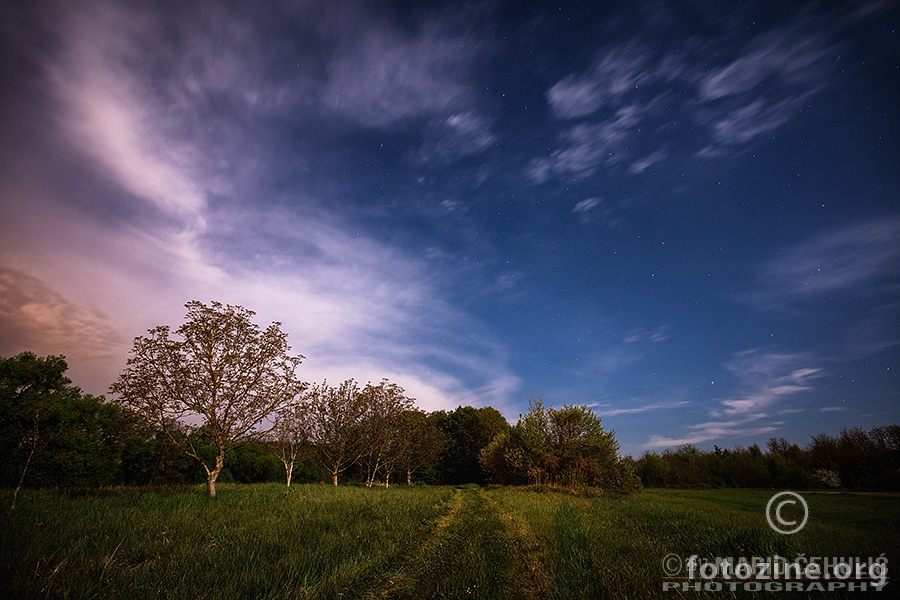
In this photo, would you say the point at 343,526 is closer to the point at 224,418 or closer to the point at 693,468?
the point at 224,418

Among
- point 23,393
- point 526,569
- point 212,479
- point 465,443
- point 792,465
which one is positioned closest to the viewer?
point 526,569

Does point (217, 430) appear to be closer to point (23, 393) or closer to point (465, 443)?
point (23, 393)

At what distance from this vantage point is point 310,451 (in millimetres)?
Result: 36031

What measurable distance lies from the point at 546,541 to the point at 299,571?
5297mm

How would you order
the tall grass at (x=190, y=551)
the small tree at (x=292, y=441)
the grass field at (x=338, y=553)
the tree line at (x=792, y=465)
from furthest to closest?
the tree line at (x=792, y=465), the small tree at (x=292, y=441), the grass field at (x=338, y=553), the tall grass at (x=190, y=551)

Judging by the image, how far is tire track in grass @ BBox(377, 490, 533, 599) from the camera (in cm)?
486

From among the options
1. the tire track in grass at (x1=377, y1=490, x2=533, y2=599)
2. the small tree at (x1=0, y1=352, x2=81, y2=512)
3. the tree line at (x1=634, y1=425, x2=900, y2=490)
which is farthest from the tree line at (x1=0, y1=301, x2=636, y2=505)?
the tree line at (x1=634, y1=425, x2=900, y2=490)

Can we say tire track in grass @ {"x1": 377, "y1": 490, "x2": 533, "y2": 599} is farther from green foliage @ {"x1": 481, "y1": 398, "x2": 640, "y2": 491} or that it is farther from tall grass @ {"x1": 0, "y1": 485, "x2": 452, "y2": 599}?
green foliage @ {"x1": 481, "y1": 398, "x2": 640, "y2": 491}

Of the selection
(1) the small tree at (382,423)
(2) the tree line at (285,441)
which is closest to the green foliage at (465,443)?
(2) the tree line at (285,441)

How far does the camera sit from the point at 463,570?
18.6 ft

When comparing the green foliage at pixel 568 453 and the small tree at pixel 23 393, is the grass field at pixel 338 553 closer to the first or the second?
the small tree at pixel 23 393

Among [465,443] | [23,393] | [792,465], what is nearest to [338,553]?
[23,393]

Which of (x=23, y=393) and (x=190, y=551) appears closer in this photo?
(x=190, y=551)

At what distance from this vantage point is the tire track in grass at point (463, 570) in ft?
16.0
